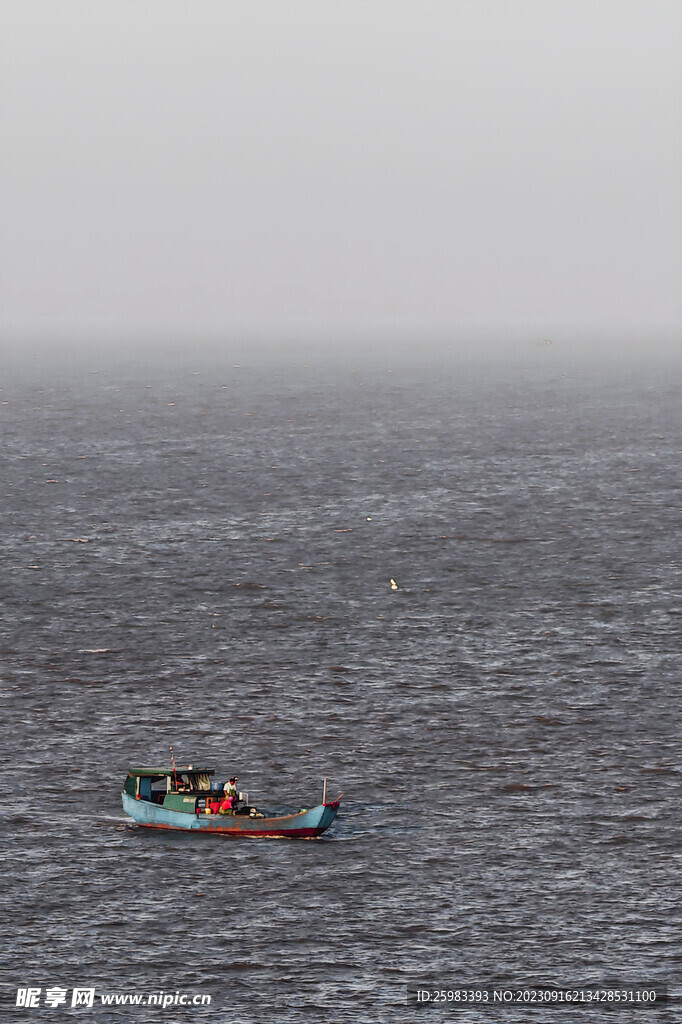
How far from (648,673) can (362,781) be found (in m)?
32.8

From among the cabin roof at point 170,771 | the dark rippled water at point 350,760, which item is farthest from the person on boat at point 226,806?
the cabin roof at point 170,771

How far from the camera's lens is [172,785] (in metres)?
89.6

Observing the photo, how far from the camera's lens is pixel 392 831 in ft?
284

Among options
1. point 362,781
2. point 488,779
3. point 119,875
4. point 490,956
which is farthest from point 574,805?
point 119,875

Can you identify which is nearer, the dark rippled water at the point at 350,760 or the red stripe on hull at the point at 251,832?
the dark rippled water at the point at 350,760

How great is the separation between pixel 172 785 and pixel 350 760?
539 inches

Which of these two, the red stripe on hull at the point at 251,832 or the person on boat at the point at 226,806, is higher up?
the person on boat at the point at 226,806

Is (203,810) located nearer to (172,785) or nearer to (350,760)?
(172,785)

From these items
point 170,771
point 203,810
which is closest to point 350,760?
point 203,810

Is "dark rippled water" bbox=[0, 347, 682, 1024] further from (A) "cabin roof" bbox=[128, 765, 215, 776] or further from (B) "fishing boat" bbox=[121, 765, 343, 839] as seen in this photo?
(A) "cabin roof" bbox=[128, 765, 215, 776]

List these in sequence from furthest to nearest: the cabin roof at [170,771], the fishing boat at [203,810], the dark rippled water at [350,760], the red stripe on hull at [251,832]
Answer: the cabin roof at [170,771]
the red stripe on hull at [251,832]
the fishing boat at [203,810]
the dark rippled water at [350,760]

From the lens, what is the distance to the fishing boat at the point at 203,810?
280 ft

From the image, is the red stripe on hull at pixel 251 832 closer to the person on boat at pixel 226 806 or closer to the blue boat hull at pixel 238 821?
the blue boat hull at pixel 238 821

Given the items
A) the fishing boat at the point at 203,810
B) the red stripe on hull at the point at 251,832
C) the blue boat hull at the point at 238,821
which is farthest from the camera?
the red stripe on hull at the point at 251,832
